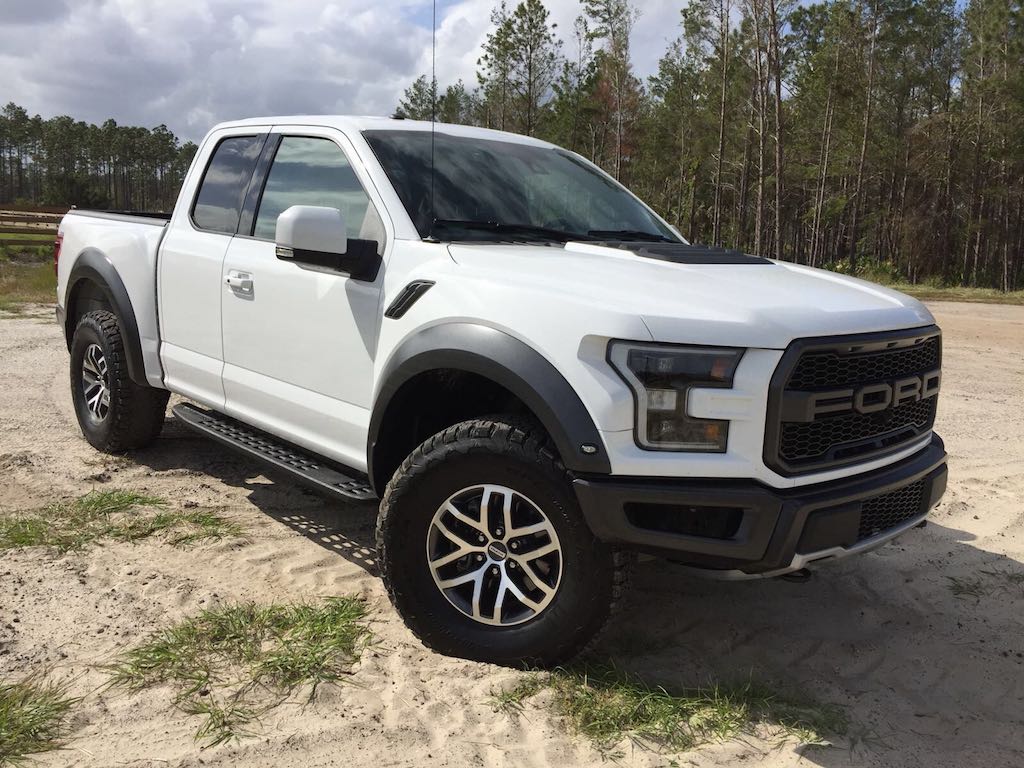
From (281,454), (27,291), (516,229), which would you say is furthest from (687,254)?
(27,291)

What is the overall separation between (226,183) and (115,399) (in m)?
1.56

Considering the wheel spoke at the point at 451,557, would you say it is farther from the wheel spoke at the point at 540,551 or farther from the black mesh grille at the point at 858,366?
the black mesh grille at the point at 858,366

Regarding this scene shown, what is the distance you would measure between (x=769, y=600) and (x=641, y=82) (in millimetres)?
38562

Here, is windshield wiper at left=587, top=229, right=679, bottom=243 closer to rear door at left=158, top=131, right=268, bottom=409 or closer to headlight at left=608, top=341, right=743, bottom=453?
headlight at left=608, top=341, right=743, bottom=453

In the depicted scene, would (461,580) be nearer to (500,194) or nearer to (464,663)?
(464,663)

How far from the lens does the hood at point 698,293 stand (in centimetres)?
252

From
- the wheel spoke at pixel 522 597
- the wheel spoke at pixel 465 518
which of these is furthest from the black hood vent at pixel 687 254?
the wheel spoke at pixel 522 597

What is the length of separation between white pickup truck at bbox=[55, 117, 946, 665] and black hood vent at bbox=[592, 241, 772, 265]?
0.02 meters

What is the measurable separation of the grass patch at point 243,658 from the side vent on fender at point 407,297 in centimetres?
121

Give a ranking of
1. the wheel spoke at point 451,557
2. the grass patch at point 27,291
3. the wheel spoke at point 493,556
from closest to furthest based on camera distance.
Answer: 1. the wheel spoke at point 493,556
2. the wheel spoke at point 451,557
3. the grass patch at point 27,291

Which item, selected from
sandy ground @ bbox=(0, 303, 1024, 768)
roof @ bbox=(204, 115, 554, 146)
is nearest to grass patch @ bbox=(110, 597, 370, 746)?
sandy ground @ bbox=(0, 303, 1024, 768)

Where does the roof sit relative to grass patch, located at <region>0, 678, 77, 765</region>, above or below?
above

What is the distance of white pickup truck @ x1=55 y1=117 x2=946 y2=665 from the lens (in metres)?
2.53

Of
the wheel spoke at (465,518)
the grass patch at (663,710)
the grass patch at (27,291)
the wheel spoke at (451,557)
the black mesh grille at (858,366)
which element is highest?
the black mesh grille at (858,366)
